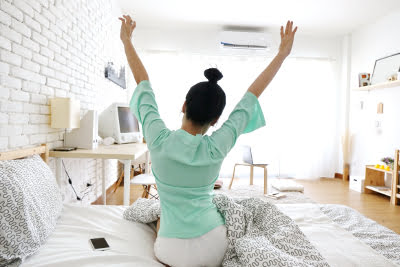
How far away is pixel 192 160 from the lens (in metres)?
0.89

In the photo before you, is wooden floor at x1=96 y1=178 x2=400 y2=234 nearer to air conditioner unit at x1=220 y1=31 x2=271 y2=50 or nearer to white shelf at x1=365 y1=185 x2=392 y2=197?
white shelf at x1=365 y1=185 x2=392 y2=197

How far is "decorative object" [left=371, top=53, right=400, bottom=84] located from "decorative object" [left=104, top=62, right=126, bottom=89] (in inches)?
161

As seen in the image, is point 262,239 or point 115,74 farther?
point 115,74

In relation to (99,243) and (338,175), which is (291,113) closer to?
(338,175)

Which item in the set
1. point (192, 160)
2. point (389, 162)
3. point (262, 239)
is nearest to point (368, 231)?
point (262, 239)

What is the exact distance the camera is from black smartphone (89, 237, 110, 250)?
3.80ft

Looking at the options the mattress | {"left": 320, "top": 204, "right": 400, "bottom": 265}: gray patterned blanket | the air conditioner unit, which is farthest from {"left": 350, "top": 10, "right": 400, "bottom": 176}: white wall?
the mattress

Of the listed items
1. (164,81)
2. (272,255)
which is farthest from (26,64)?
(164,81)

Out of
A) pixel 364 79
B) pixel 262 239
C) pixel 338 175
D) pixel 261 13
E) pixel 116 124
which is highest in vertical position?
pixel 261 13

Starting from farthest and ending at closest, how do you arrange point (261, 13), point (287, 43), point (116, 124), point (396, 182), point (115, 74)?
point (261, 13)
point (115, 74)
point (396, 182)
point (116, 124)
point (287, 43)

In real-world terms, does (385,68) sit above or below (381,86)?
above

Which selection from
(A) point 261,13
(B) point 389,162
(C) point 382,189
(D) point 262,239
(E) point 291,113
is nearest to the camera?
(D) point 262,239

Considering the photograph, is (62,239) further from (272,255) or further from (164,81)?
(164,81)

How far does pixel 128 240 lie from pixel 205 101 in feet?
2.56
